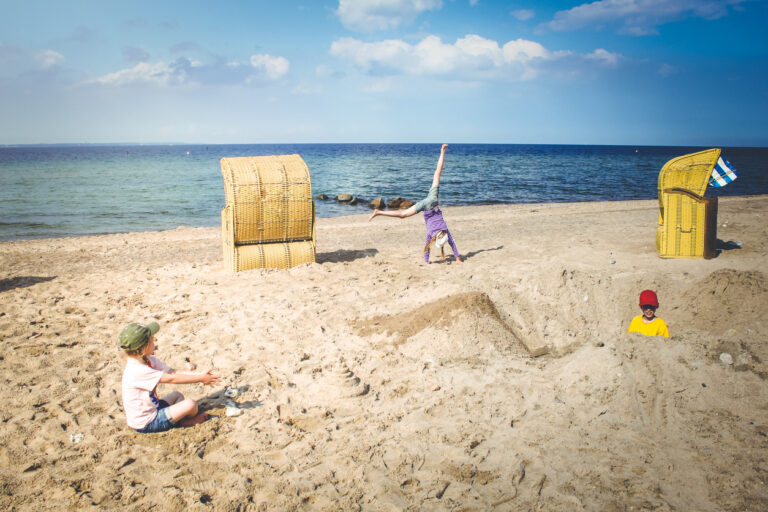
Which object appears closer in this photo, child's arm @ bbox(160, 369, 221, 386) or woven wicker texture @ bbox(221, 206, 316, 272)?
child's arm @ bbox(160, 369, 221, 386)

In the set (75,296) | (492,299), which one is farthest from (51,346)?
(492,299)

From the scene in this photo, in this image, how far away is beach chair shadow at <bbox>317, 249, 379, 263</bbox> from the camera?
9.71 meters

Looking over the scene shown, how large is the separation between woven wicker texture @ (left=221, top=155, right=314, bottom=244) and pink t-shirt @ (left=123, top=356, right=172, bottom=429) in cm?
476

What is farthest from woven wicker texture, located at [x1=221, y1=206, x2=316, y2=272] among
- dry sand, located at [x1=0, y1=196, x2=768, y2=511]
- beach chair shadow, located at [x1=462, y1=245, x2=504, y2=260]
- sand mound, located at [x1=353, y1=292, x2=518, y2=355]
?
beach chair shadow, located at [x1=462, y1=245, x2=504, y2=260]

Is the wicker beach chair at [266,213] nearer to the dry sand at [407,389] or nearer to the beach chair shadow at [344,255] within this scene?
the dry sand at [407,389]

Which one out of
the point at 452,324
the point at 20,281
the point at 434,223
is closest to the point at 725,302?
the point at 452,324

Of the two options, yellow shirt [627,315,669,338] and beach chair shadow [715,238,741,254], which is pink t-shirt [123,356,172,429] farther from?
beach chair shadow [715,238,741,254]

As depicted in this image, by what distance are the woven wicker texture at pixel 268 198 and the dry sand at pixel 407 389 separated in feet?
3.02

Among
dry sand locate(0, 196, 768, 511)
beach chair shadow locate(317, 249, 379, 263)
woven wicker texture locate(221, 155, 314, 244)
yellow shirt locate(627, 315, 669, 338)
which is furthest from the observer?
beach chair shadow locate(317, 249, 379, 263)

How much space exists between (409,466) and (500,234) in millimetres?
9810

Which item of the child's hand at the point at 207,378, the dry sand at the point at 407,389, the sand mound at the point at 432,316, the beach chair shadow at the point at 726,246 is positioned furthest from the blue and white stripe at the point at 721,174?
the child's hand at the point at 207,378

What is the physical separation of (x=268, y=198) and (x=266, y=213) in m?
0.30

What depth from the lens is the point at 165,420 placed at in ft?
12.8

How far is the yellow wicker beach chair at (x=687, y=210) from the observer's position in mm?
7926
